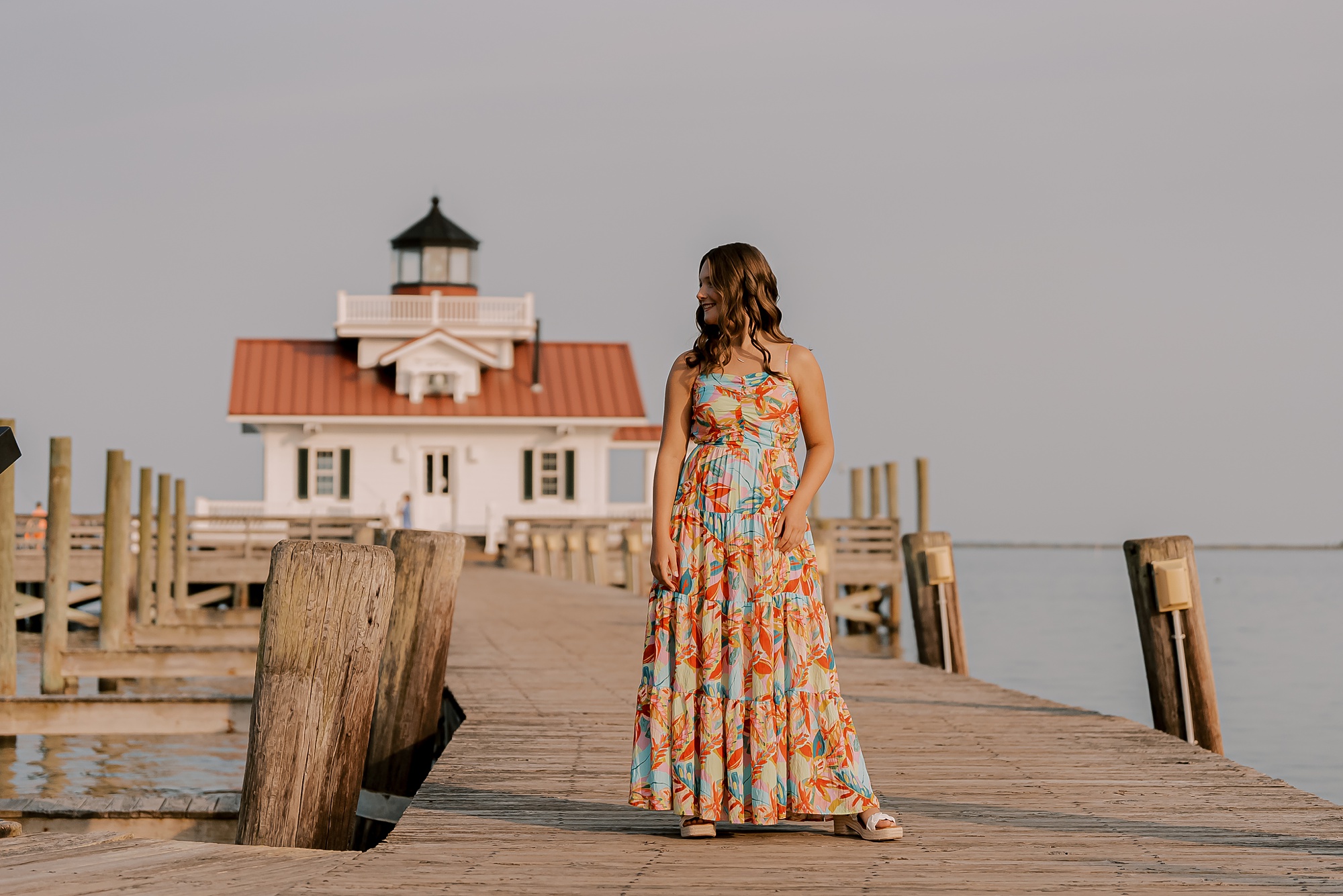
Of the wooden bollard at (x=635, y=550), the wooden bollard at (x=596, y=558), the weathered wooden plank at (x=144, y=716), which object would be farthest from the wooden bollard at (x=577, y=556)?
the weathered wooden plank at (x=144, y=716)

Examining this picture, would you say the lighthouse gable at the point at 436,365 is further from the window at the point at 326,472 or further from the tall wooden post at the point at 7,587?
the tall wooden post at the point at 7,587

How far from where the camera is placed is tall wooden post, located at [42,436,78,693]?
1362cm

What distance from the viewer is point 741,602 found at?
451 centimetres

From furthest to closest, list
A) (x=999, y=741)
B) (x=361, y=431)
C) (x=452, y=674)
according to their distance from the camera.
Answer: (x=361, y=431), (x=452, y=674), (x=999, y=741)

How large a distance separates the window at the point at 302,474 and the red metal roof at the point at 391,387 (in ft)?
3.57

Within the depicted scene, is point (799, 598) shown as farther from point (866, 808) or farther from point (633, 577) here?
point (633, 577)

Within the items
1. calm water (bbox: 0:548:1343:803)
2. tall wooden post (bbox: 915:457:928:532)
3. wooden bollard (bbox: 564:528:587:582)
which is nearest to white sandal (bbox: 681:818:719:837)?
calm water (bbox: 0:548:1343:803)

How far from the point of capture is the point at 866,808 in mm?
4609

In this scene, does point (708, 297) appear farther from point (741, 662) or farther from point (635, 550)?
point (635, 550)

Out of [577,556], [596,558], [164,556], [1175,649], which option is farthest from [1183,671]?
[577,556]

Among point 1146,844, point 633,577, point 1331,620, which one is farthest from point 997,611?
point 1146,844

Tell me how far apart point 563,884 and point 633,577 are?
19.6 meters

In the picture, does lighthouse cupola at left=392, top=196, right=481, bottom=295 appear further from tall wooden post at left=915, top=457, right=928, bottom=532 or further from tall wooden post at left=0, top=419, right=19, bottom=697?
tall wooden post at left=0, top=419, right=19, bottom=697

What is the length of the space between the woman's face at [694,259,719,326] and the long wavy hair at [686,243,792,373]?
1 centimetres
